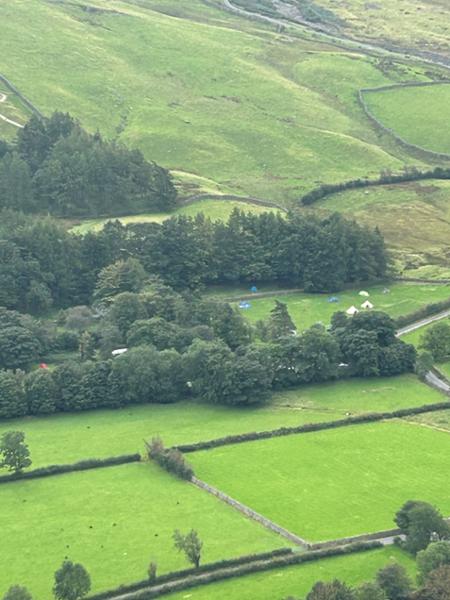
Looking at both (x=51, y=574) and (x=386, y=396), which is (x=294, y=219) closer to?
(x=386, y=396)

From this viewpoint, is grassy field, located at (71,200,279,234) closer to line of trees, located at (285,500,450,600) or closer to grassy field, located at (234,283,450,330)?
grassy field, located at (234,283,450,330)

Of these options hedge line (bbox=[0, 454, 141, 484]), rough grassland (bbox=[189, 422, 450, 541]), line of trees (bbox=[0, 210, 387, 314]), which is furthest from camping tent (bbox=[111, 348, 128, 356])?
hedge line (bbox=[0, 454, 141, 484])

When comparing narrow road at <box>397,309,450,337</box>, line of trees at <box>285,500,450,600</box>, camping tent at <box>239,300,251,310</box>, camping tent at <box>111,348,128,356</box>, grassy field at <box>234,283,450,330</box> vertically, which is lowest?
camping tent at <box>239,300,251,310</box>

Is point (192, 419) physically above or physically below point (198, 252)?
below

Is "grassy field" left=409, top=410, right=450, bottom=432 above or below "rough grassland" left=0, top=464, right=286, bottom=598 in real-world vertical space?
above

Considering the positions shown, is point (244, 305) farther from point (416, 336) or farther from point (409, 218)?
point (409, 218)

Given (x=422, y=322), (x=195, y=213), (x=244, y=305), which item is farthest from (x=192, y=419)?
(x=195, y=213)
